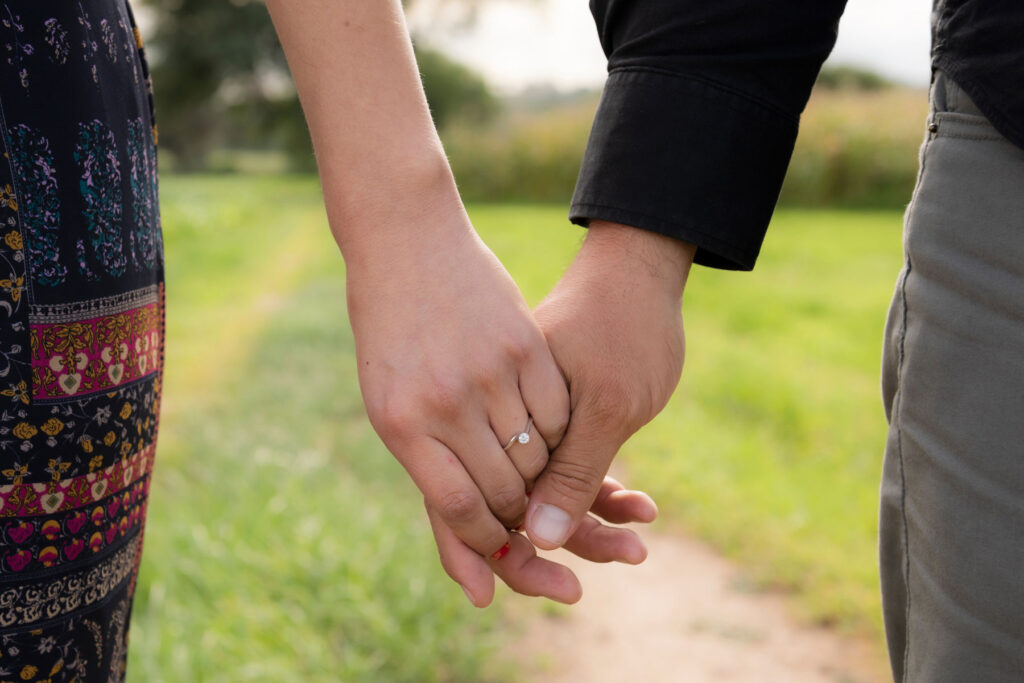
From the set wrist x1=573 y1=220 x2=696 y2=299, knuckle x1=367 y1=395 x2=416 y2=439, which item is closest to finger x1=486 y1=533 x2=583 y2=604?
knuckle x1=367 y1=395 x2=416 y2=439

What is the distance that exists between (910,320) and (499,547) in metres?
0.52

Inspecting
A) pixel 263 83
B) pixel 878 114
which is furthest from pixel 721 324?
pixel 263 83

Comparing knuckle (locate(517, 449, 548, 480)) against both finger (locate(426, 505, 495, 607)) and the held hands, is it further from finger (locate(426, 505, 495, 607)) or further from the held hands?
finger (locate(426, 505, 495, 607))

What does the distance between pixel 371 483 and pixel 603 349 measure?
88.3 inches

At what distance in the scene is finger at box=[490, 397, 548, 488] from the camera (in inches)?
35.5

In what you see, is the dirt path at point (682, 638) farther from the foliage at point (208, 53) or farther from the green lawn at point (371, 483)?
the foliage at point (208, 53)

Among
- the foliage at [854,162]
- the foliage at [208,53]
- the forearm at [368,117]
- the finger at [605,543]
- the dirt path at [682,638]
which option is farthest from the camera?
the foliage at [208,53]

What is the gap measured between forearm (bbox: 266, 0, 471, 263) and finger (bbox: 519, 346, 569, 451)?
6.8 inches

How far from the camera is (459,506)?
2.98 feet

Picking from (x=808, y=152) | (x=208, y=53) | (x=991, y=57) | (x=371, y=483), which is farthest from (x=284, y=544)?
(x=208, y=53)

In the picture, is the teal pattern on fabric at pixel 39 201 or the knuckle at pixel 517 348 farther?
the knuckle at pixel 517 348

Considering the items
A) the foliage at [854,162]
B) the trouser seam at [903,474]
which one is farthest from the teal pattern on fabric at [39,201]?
the foliage at [854,162]

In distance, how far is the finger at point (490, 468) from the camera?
2.94 ft

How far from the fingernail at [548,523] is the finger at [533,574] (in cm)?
8
